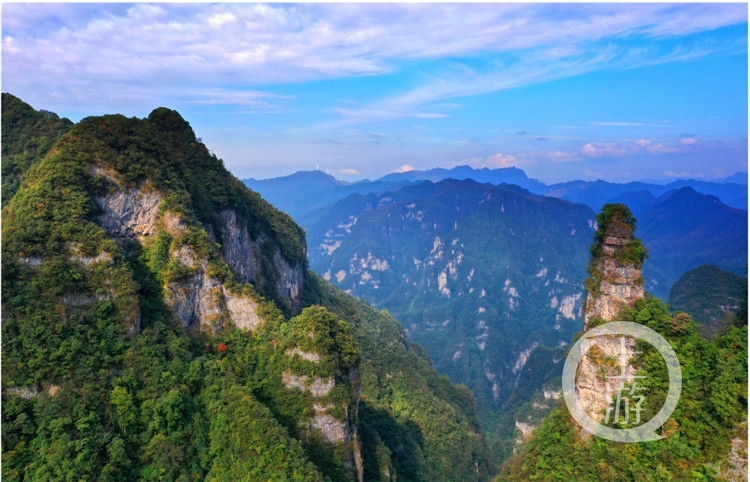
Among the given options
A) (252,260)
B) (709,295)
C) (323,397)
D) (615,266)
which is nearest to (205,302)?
(323,397)

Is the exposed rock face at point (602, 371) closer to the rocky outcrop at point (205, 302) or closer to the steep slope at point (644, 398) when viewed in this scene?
the steep slope at point (644, 398)

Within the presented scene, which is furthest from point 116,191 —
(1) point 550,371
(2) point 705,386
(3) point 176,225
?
(1) point 550,371

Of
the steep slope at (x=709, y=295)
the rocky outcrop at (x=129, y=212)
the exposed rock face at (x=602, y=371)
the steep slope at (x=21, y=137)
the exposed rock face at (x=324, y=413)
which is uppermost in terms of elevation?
the steep slope at (x=21, y=137)

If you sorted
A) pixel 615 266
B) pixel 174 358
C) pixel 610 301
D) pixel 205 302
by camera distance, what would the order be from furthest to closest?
pixel 205 302
pixel 174 358
pixel 610 301
pixel 615 266

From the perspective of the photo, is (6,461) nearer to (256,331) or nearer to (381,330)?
(256,331)

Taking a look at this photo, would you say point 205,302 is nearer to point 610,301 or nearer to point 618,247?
point 610,301

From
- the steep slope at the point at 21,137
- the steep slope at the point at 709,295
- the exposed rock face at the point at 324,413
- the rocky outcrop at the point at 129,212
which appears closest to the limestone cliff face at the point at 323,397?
the exposed rock face at the point at 324,413
